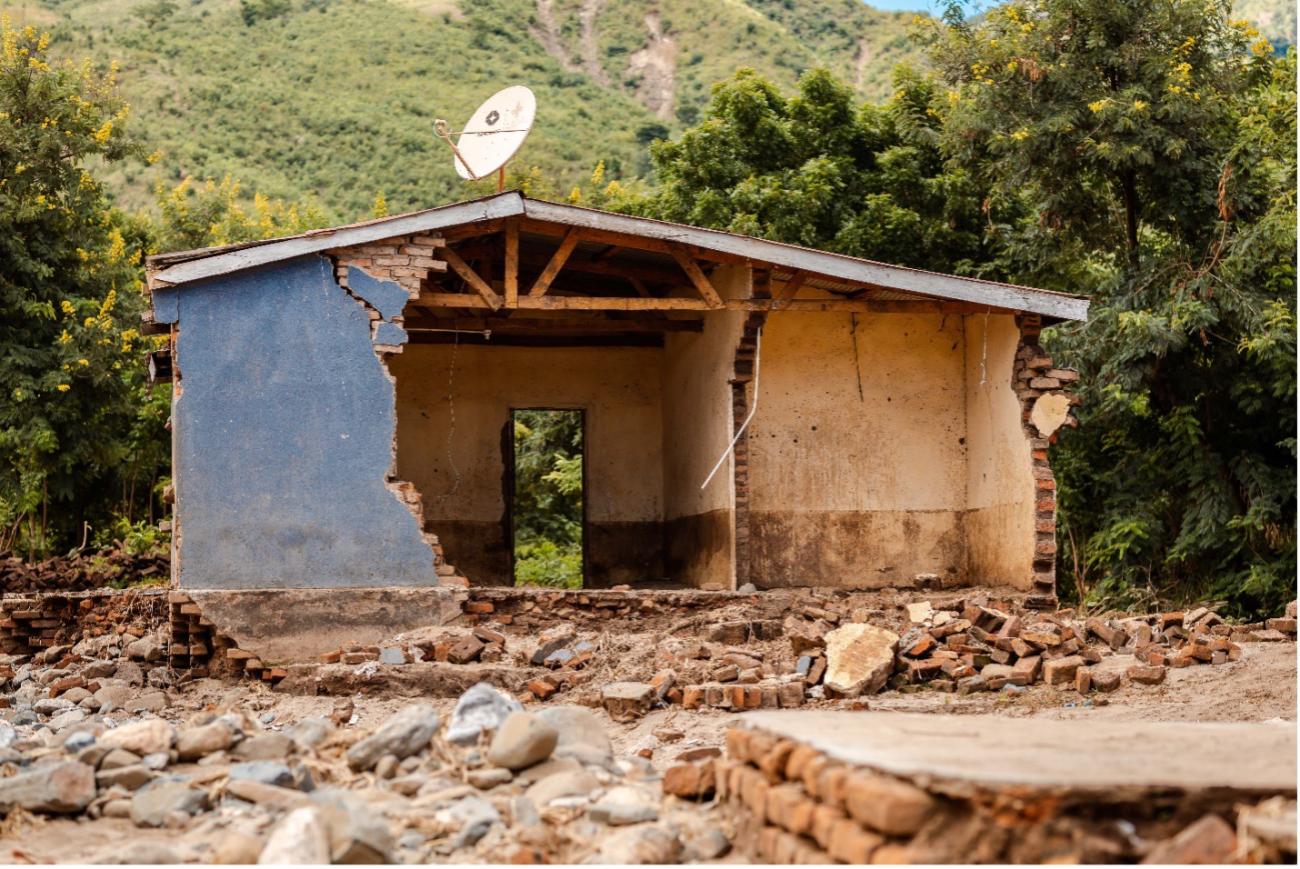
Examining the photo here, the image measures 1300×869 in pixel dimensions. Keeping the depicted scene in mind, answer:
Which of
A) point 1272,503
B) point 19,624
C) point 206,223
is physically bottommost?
point 19,624

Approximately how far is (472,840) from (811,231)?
56.0 ft

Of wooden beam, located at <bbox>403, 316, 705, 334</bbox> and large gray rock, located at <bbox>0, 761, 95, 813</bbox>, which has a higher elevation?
wooden beam, located at <bbox>403, 316, 705, 334</bbox>

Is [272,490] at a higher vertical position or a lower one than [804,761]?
higher

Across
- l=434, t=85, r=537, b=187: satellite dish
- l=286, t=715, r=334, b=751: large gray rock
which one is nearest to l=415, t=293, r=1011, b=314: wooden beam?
l=434, t=85, r=537, b=187: satellite dish

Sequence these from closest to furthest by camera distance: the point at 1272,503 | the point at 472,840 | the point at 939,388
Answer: the point at 472,840
the point at 939,388
the point at 1272,503

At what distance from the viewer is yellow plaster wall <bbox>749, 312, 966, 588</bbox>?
14.7m

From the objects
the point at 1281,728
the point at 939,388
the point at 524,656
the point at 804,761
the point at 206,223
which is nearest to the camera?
the point at 804,761

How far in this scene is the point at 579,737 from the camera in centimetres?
712

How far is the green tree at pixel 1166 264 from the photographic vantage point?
1756cm

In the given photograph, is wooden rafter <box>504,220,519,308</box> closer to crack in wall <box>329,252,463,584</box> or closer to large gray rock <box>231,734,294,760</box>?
crack in wall <box>329,252,463,584</box>

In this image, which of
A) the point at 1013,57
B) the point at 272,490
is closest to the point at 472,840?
the point at 272,490

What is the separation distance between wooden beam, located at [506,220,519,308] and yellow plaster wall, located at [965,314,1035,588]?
16.0 feet

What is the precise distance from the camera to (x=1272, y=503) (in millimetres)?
17375

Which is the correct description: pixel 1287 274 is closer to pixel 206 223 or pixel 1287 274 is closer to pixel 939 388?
pixel 939 388
